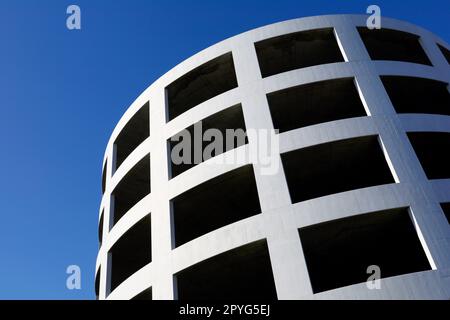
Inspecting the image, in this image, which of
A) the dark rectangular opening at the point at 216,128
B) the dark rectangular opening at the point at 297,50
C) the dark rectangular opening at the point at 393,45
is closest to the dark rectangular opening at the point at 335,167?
the dark rectangular opening at the point at 216,128

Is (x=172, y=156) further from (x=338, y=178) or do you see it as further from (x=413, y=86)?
(x=413, y=86)

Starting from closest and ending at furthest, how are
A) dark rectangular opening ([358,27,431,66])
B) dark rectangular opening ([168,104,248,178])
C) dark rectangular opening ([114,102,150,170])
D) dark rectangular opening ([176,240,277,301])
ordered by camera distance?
1. dark rectangular opening ([176,240,277,301])
2. dark rectangular opening ([168,104,248,178])
3. dark rectangular opening ([358,27,431,66])
4. dark rectangular opening ([114,102,150,170])

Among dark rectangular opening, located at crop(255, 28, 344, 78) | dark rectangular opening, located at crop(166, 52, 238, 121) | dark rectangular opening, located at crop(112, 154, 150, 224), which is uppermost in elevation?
dark rectangular opening, located at crop(255, 28, 344, 78)

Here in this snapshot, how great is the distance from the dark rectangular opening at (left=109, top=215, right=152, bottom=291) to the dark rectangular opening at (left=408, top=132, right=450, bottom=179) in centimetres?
1027

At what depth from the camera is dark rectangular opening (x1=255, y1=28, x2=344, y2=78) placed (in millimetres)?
16828

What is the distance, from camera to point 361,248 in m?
14.2

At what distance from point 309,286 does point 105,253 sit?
30.0ft

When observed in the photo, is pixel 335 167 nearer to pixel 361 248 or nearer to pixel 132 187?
pixel 361 248

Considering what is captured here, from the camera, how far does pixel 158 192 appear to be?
14.8 meters

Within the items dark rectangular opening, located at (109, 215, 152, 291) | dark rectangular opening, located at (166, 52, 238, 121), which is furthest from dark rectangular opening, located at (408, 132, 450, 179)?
dark rectangular opening, located at (109, 215, 152, 291)

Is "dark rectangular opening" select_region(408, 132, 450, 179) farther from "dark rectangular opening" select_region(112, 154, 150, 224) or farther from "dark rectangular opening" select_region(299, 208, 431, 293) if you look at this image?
"dark rectangular opening" select_region(112, 154, 150, 224)

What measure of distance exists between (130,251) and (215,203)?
4657mm

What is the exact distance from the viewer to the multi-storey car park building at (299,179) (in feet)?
39.0

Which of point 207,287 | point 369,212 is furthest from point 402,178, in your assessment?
point 207,287
